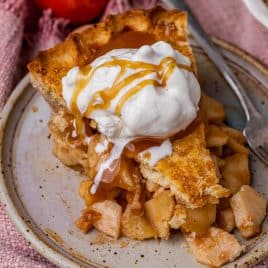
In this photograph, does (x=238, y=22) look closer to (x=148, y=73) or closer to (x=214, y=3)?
(x=214, y=3)

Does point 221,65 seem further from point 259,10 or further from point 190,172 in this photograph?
point 190,172

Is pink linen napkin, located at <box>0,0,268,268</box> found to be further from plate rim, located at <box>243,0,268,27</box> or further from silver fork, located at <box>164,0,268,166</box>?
plate rim, located at <box>243,0,268,27</box>

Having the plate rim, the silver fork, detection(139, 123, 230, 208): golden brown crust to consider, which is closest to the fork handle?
the silver fork

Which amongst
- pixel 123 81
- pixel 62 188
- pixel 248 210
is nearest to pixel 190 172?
pixel 248 210

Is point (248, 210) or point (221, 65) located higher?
point (221, 65)

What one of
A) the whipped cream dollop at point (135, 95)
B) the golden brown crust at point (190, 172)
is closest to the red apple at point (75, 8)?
the whipped cream dollop at point (135, 95)

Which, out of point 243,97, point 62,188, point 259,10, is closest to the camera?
point 259,10

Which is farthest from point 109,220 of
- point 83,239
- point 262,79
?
point 262,79
